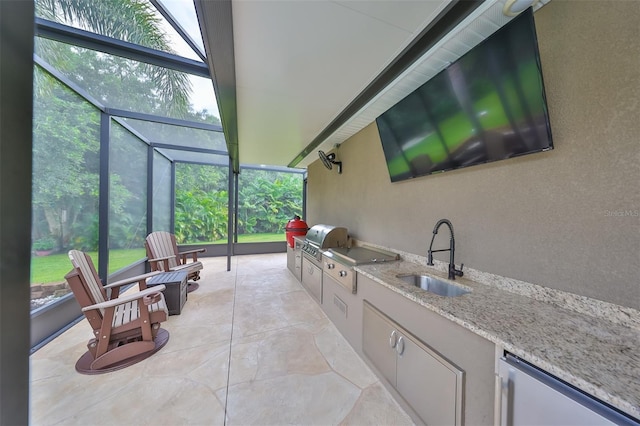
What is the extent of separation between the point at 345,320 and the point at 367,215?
1469 millimetres

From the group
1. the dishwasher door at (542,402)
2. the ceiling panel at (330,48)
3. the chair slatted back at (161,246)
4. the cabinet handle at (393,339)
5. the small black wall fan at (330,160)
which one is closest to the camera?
the dishwasher door at (542,402)

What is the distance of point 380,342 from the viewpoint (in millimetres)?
1741

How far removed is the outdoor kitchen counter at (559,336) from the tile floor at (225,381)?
97 centimetres

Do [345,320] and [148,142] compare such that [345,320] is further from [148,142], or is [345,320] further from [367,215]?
[148,142]

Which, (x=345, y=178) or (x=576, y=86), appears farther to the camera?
(x=345, y=178)

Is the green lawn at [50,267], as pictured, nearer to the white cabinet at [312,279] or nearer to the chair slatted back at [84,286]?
the chair slatted back at [84,286]

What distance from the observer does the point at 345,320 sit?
2357 mm

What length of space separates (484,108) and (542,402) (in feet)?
5.38

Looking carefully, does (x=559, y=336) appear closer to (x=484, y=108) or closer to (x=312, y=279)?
(x=484, y=108)

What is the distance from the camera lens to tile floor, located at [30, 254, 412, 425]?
58.6 inches

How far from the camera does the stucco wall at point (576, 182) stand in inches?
41.1

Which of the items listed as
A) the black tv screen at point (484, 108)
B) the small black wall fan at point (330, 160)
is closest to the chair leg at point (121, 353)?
the black tv screen at point (484, 108)

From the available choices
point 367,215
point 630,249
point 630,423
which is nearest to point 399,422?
point 630,423

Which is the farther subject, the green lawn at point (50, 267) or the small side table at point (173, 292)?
the small side table at point (173, 292)
